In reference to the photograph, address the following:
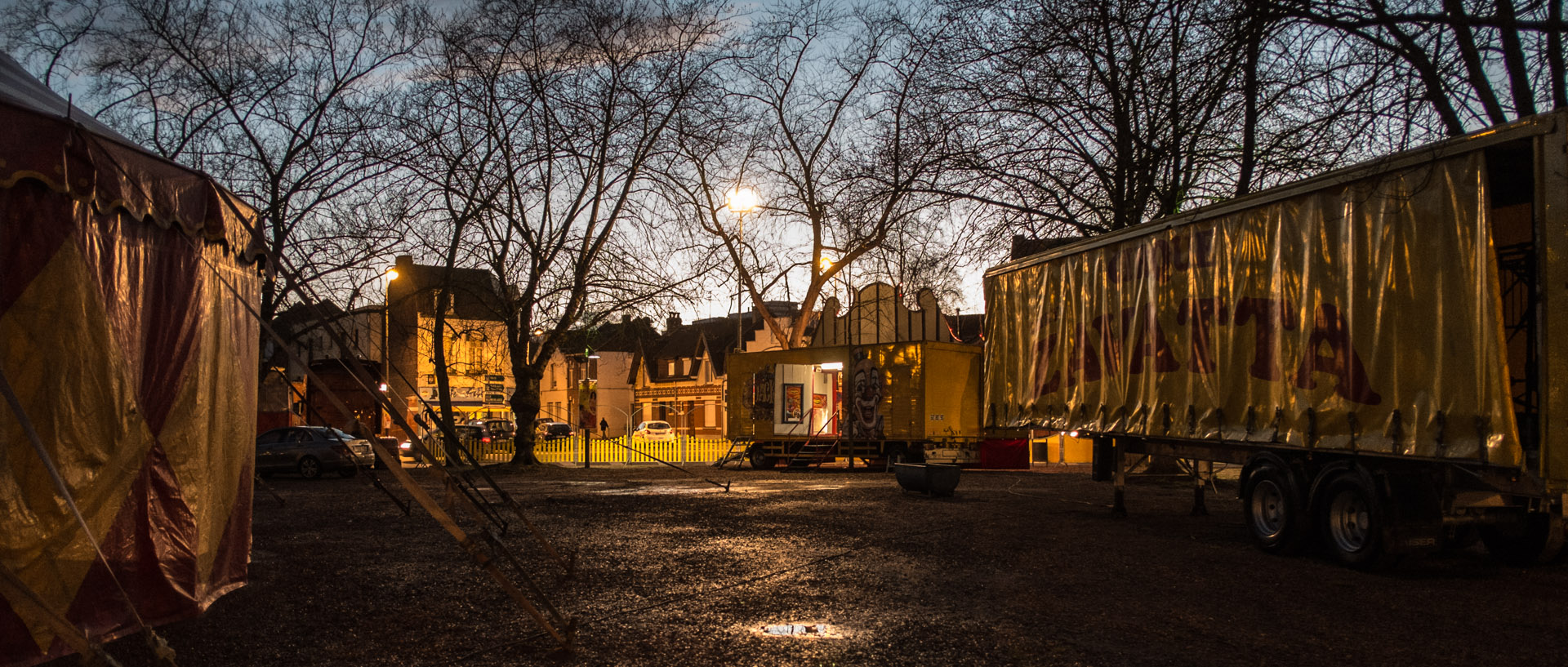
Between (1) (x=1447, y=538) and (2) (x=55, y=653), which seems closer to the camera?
(2) (x=55, y=653)

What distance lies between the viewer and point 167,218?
6.18m

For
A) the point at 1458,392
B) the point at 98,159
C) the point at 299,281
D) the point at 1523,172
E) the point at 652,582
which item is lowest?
the point at 652,582

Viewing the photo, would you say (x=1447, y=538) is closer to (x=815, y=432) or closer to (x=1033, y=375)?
(x=1033, y=375)

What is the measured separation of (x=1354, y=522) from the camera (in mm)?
9266

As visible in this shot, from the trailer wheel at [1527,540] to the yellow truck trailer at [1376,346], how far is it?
0.9 inches

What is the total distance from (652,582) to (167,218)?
168 inches

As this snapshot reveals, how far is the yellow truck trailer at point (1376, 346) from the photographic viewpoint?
7582 mm

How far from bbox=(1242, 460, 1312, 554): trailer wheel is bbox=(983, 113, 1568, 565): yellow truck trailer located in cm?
2

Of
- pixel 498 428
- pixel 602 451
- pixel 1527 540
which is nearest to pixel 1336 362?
pixel 1527 540

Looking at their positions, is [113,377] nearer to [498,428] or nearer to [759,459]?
[759,459]

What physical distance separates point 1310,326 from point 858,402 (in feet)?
56.1

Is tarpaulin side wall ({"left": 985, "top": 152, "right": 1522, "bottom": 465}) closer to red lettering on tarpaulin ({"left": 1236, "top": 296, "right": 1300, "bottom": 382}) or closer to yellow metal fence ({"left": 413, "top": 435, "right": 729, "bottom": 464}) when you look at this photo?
red lettering on tarpaulin ({"left": 1236, "top": 296, "right": 1300, "bottom": 382})

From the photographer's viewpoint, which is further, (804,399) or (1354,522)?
(804,399)

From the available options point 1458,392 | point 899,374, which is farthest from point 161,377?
point 899,374
